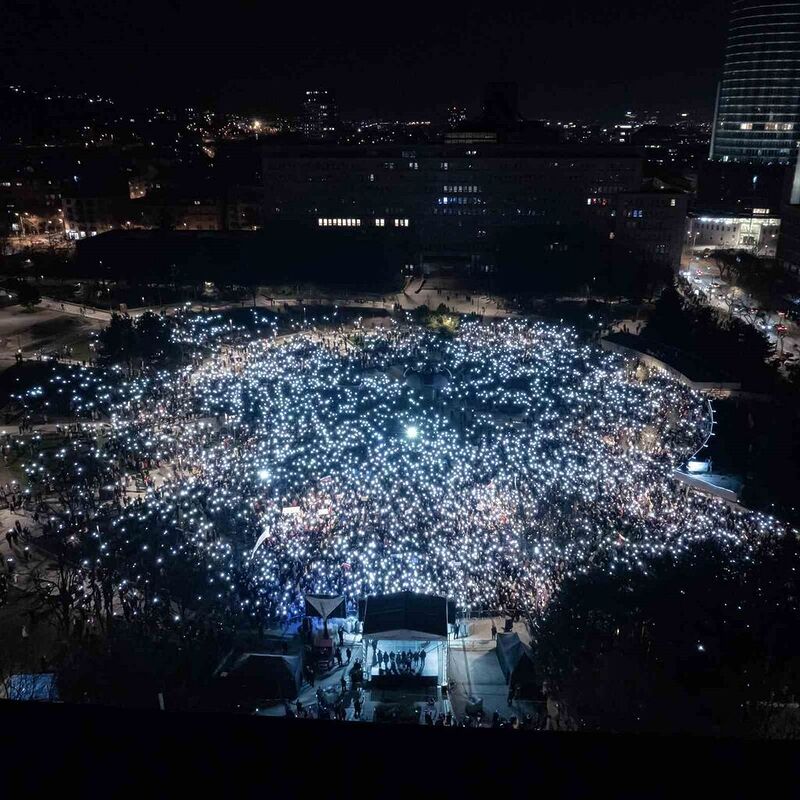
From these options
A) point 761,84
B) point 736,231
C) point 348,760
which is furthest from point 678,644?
point 761,84

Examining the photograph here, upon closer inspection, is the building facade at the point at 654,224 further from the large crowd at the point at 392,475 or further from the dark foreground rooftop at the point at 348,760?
the dark foreground rooftop at the point at 348,760

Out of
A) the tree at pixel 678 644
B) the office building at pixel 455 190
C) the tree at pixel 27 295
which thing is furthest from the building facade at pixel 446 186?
the tree at pixel 678 644

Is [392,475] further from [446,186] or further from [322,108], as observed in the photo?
[322,108]

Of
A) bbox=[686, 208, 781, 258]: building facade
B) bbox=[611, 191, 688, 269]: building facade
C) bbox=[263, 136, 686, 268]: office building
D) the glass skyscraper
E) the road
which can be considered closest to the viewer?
the road

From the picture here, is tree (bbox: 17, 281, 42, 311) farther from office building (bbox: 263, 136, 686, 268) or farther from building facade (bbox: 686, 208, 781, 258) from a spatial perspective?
building facade (bbox: 686, 208, 781, 258)

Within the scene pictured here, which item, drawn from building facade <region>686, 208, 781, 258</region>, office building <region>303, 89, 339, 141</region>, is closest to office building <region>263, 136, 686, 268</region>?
building facade <region>686, 208, 781, 258</region>

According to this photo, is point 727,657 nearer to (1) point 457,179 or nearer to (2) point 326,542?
(2) point 326,542
